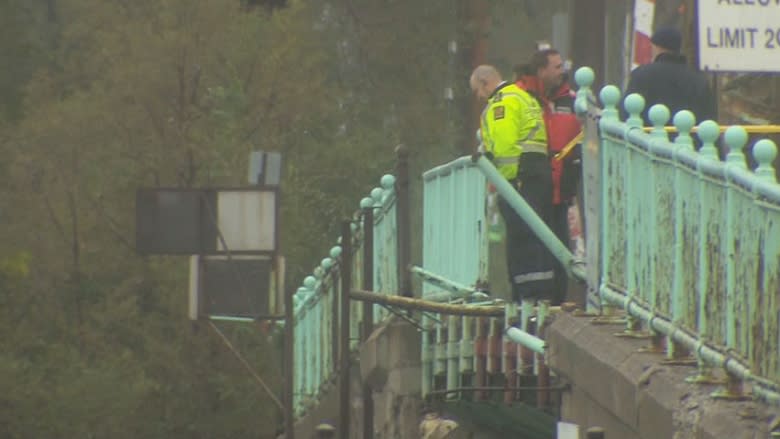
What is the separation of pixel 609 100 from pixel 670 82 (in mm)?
2565

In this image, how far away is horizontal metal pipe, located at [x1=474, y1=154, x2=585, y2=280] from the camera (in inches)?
444

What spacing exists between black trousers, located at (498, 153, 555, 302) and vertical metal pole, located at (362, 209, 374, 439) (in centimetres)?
387

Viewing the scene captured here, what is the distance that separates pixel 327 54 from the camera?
3712cm

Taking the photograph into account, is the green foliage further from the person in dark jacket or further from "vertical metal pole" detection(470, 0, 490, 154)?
the person in dark jacket

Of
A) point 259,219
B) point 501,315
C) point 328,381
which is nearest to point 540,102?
point 501,315

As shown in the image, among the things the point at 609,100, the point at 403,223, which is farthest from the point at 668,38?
the point at 403,223

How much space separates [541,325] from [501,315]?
993 mm

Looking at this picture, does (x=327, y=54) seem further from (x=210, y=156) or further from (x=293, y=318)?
(x=293, y=318)

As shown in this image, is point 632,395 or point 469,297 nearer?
point 632,395

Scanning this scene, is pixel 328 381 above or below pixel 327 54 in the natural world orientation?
below

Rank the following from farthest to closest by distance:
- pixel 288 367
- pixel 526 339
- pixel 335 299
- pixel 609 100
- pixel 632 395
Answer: pixel 288 367 → pixel 335 299 → pixel 526 339 → pixel 609 100 → pixel 632 395

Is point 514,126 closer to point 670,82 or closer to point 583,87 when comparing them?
point 670,82

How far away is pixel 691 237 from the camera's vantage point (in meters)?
7.89

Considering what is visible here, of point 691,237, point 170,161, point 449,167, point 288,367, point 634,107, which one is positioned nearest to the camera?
point 691,237
